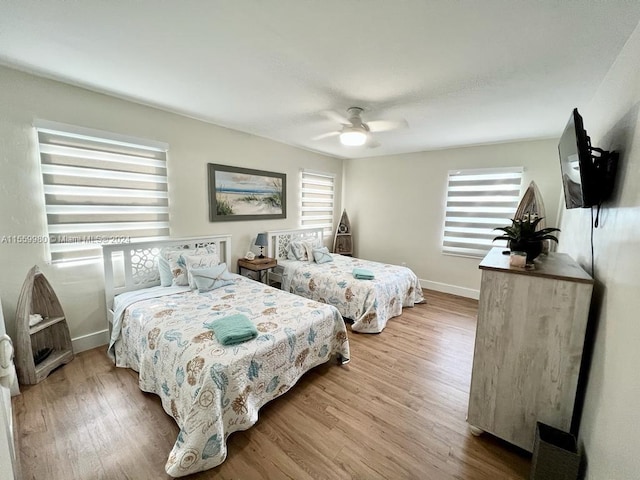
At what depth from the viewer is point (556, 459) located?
129 centimetres

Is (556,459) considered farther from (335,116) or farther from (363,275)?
(335,116)

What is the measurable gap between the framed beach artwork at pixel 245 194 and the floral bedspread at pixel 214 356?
1.34 m

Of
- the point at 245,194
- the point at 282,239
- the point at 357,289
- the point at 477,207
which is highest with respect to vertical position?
the point at 245,194

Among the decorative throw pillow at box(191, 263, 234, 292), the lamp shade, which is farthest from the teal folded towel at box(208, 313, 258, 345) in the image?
the lamp shade

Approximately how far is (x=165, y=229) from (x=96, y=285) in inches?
33.5

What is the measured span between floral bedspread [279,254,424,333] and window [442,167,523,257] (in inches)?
45.4

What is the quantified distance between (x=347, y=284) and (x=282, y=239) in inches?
60.0

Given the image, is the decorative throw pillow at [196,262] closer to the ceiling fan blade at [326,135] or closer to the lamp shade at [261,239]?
the lamp shade at [261,239]

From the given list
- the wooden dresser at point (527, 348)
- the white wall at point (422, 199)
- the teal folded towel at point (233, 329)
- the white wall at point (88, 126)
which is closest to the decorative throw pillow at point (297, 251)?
the white wall at point (88, 126)

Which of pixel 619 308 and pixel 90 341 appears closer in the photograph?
pixel 619 308

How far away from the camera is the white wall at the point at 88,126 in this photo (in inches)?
82.1

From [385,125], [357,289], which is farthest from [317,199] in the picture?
[385,125]

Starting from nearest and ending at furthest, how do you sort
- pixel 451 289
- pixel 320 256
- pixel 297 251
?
pixel 320 256 < pixel 297 251 < pixel 451 289

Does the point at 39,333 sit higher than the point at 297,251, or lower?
lower
